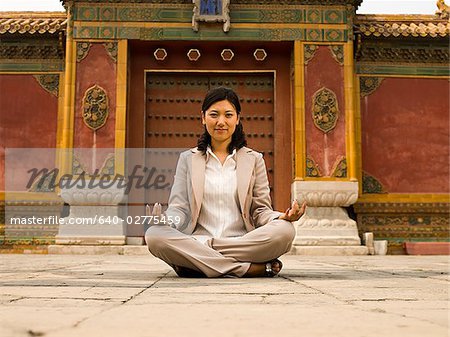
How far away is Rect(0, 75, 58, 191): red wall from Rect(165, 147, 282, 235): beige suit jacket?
20.5 feet

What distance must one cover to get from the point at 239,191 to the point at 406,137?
6573mm

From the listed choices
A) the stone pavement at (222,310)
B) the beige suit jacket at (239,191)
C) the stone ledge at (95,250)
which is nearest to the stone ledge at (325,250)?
the stone ledge at (95,250)

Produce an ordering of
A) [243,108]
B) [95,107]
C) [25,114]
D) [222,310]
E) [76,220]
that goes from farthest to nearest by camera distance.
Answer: [25,114], [243,108], [95,107], [76,220], [222,310]

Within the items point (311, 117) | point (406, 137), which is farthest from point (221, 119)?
point (406, 137)

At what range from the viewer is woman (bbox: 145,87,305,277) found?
10.3ft

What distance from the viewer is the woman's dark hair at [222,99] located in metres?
3.37

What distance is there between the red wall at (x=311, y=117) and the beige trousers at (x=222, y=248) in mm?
5505

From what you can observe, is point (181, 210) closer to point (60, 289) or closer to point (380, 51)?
point (60, 289)

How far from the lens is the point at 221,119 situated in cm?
338

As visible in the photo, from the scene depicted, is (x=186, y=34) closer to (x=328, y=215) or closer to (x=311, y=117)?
(x=311, y=117)

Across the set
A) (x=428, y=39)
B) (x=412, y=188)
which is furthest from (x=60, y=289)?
(x=428, y=39)

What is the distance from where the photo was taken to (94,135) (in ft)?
28.0

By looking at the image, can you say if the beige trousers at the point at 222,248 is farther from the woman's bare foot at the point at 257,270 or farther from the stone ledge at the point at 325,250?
the stone ledge at the point at 325,250

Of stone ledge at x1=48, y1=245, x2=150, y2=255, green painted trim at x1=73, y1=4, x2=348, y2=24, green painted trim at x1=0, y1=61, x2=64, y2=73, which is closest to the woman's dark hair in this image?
stone ledge at x1=48, y1=245, x2=150, y2=255
